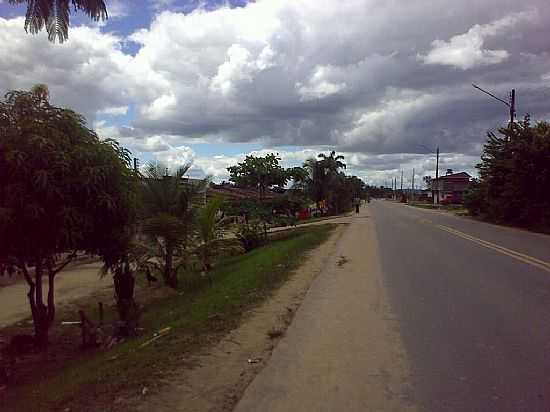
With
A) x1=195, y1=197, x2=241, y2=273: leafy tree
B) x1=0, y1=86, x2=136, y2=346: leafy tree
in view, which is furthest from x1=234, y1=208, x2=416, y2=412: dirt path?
x1=195, y1=197, x2=241, y2=273: leafy tree

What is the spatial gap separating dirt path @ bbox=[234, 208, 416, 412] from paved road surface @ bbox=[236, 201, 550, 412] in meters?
0.01

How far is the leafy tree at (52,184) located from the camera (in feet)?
27.5

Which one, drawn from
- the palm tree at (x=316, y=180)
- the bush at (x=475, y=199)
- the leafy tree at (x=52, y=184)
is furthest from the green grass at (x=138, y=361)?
the palm tree at (x=316, y=180)

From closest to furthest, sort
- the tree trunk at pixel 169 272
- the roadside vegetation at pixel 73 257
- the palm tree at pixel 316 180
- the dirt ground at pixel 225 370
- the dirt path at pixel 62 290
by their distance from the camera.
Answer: the dirt ground at pixel 225 370 → the roadside vegetation at pixel 73 257 → the dirt path at pixel 62 290 → the tree trunk at pixel 169 272 → the palm tree at pixel 316 180

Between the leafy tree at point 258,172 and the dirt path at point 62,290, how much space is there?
21075mm

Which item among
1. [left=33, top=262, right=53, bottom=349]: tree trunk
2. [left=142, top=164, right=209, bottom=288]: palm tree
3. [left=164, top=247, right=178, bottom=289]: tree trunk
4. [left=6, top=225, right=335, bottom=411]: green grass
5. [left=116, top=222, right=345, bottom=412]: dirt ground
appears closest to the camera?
[left=116, top=222, right=345, bottom=412]: dirt ground

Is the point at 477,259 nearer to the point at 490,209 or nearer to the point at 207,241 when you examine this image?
the point at 207,241

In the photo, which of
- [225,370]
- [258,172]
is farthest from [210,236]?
[258,172]

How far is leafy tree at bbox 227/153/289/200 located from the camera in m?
43.7

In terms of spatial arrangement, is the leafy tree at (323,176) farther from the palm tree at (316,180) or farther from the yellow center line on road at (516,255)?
the yellow center line on road at (516,255)

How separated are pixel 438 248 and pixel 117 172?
11820 mm

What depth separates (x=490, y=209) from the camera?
36344 mm

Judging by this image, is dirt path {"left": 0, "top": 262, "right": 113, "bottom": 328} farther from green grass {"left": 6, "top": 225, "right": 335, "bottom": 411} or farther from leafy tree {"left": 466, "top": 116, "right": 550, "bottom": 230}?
leafy tree {"left": 466, "top": 116, "right": 550, "bottom": 230}

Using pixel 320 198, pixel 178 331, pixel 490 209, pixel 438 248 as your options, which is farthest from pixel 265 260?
pixel 320 198
